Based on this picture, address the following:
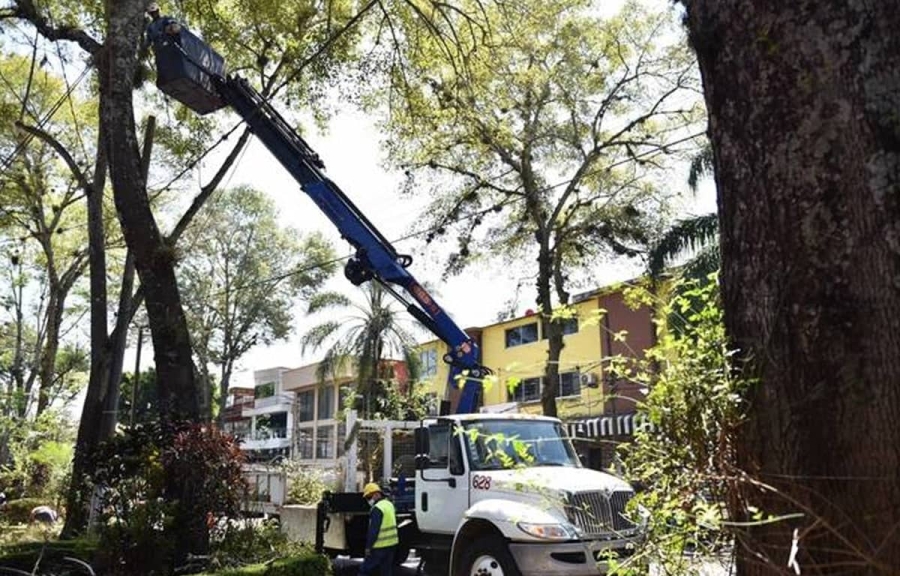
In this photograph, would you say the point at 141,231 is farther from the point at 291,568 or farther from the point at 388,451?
the point at 388,451

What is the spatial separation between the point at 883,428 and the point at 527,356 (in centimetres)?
3250

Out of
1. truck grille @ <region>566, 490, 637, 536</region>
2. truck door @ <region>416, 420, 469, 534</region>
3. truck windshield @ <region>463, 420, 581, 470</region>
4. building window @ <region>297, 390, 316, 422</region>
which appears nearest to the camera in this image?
truck grille @ <region>566, 490, 637, 536</region>

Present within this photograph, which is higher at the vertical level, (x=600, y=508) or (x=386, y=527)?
(x=600, y=508)

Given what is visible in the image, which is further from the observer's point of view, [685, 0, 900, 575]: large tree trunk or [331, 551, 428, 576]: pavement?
[331, 551, 428, 576]: pavement

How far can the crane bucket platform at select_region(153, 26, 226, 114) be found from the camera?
1175 centimetres

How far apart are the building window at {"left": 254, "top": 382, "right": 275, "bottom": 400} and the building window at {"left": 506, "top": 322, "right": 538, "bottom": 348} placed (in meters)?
32.2

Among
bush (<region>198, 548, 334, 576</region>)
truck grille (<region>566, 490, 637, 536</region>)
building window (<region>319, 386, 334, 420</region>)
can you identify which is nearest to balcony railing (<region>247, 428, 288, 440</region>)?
building window (<region>319, 386, 334, 420</region>)

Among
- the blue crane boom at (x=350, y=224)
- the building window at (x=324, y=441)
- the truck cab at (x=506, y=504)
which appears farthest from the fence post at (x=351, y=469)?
the building window at (x=324, y=441)

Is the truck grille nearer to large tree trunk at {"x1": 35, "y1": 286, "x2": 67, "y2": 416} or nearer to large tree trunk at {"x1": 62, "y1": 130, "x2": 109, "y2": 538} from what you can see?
large tree trunk at {"x1": 62, "y1": 130, "x2": 109, "y2": 538}

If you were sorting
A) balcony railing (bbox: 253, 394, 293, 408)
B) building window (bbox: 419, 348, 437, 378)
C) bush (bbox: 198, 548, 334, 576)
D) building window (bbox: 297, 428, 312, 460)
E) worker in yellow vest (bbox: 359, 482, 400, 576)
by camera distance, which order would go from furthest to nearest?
balcony railing (bbox: 253, 394, 293, 408) → building window (bbox: 297, 428, 312, 460) → building window (bbox: 419, 348, 437, 378) → worker in yellow vest (bbox: 359, 482, 400, 576) → bush (bbox: 198, 548, 334, 576)

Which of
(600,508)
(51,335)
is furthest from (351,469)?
(51,335)

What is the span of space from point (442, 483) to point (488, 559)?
5.22ft

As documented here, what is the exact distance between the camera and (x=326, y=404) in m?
50.0

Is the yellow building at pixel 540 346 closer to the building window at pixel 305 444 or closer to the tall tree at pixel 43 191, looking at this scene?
the building window at pixel 305 444
